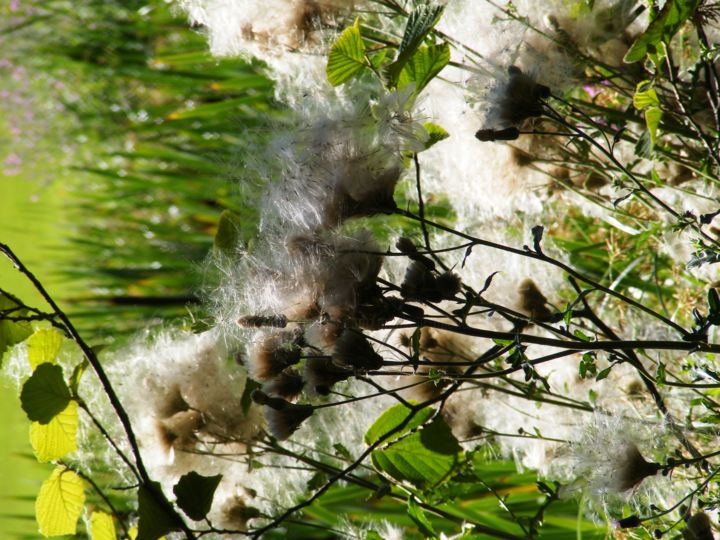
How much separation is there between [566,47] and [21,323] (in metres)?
0.65

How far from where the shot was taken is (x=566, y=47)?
0.78 m

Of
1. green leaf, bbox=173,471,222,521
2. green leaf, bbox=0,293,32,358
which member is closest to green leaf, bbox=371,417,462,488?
green leaf, bbox=173,471,222,521

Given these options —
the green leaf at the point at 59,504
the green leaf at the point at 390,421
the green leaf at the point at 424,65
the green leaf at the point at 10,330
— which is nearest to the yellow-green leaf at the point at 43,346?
the green leaf at the point at 10,330

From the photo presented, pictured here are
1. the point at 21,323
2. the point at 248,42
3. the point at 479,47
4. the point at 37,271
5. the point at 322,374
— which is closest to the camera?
the point at 322,374

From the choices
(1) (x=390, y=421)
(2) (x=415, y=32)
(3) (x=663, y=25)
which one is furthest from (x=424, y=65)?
(1) (x=390, y=421)

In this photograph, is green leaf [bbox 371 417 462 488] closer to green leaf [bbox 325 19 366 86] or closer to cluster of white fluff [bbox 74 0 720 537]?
cluster of white fluff [bbox 74 0 720 537]

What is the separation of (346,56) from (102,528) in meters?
0.54

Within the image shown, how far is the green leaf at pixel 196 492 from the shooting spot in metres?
0.64

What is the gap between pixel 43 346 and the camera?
750mm

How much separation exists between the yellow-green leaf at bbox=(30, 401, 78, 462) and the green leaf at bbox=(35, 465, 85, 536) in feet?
0.11

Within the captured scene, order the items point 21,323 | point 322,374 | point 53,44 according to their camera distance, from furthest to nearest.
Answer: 1. point 53,44
2. point 21,323
3. point 322,374

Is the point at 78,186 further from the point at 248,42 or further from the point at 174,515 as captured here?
the point at 174,515

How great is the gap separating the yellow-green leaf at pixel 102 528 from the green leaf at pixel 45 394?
12 cm

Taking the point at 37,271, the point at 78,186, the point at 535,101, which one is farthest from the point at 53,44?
the point at 535,101
